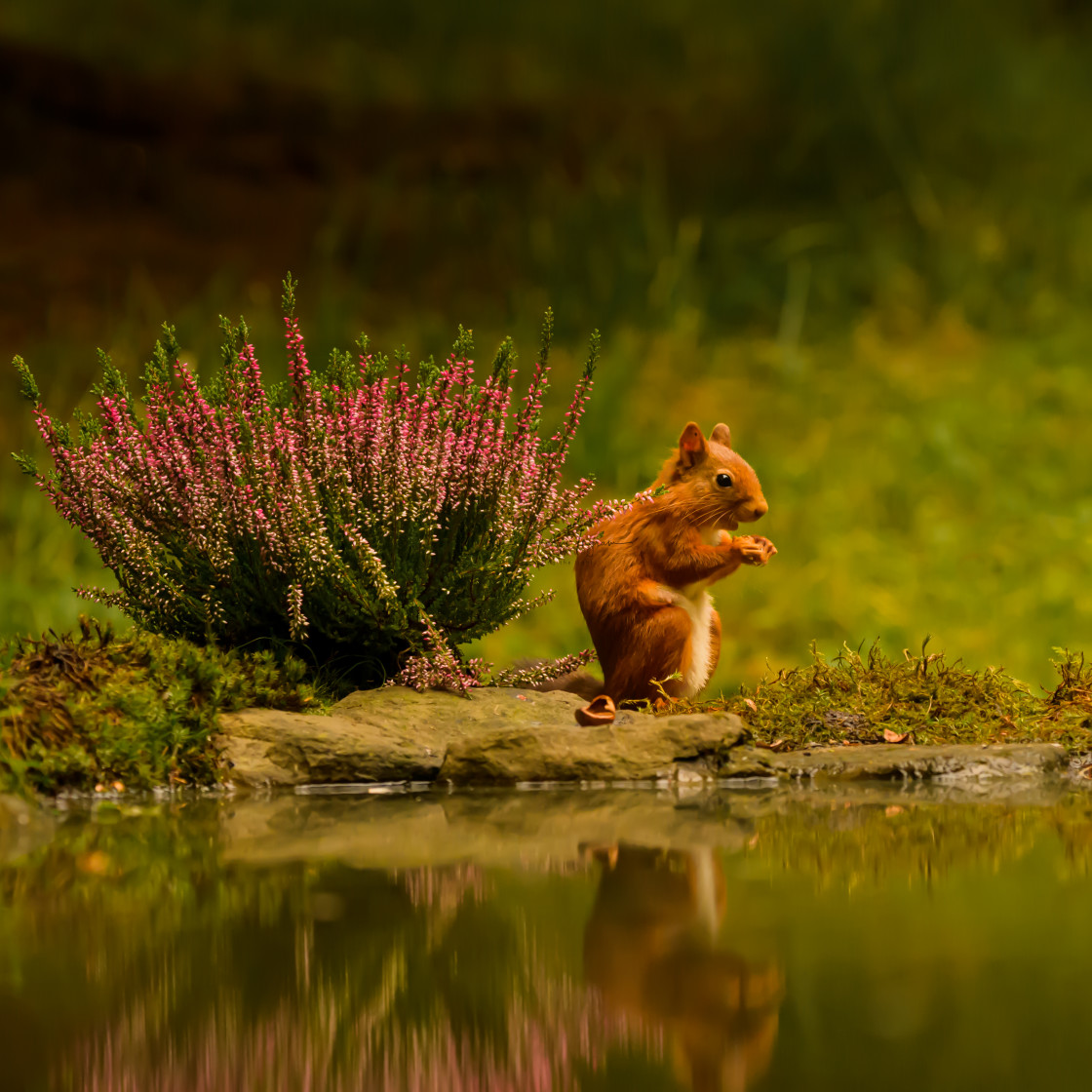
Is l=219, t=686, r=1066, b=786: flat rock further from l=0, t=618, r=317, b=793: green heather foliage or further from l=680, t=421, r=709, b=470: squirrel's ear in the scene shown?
l=680, t=421, r=709, b=470: squirrel's ear

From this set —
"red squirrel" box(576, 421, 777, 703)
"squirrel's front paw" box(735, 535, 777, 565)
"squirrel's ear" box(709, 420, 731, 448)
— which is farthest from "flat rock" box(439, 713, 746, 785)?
"squirrel's ear" box(709, 420, 731, 448)

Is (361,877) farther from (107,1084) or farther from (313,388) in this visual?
(313,388)

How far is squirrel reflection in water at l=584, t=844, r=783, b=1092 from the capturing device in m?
2.23

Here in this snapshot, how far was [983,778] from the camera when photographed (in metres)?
4.91

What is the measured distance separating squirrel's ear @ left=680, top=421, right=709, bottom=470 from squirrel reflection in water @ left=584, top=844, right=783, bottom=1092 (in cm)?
230

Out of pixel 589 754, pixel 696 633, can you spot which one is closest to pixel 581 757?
pixel 589 754

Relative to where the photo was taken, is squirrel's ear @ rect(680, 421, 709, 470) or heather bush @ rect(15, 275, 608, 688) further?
squirrel's ear @ rect(680, 421, 709, 470)

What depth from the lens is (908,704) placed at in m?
5.63

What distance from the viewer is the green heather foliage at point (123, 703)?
4.72 metres

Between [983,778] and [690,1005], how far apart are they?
107 inches

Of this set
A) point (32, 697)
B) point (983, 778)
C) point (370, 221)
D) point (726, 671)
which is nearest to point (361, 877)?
point (32, 697)

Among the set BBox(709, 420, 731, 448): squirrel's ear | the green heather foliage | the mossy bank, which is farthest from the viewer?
BBox(709, 420, 731, 448): squirrel's ear

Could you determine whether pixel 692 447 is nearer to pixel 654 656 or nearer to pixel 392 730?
pixel 654 656

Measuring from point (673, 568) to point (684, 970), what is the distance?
2985 millimetres
